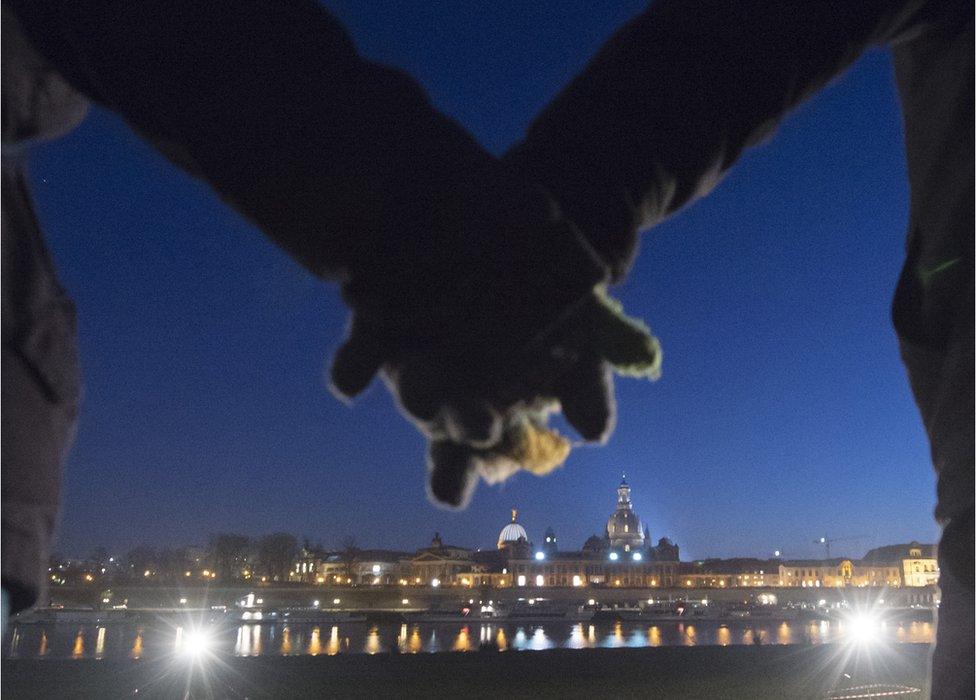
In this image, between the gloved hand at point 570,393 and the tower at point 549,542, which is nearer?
the gloved hand at point 570,393

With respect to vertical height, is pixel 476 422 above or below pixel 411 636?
above

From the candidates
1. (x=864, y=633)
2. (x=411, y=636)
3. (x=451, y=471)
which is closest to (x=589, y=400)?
(x=451, y=471)

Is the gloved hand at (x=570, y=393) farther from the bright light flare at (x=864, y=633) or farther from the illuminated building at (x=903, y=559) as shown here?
the illuminated building at (x=903, y=559)

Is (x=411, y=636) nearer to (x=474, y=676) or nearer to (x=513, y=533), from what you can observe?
(x=474, y=676)

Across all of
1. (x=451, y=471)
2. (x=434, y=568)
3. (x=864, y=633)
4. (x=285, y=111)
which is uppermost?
(x=434, y=568)

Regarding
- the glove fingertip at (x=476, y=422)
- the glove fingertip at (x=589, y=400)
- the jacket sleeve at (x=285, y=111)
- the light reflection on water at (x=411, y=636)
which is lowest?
the light reflection on water at (x=411, y=636)

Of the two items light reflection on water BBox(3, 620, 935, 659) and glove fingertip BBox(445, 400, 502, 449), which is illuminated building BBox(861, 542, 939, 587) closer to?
light reflection on water BBox(3, 620, 935, 659)

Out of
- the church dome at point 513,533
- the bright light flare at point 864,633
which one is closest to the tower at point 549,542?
Answer: the church dome at point 513,533

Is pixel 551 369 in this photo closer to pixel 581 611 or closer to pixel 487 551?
pixel 581 611
